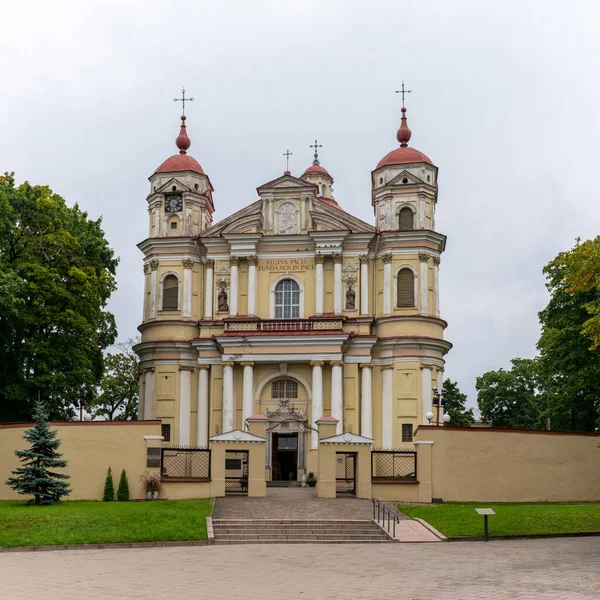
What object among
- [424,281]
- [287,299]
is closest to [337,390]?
[287,299]

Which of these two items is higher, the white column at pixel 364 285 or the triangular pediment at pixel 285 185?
the triangular pediment at pixel 285 185

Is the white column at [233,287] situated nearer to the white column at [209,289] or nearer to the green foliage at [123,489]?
the white column at [209,289]

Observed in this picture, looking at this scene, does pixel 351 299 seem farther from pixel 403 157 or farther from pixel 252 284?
pixel 403 157

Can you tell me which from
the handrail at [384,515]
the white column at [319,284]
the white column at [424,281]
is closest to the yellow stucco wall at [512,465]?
the handrail at [384,515]

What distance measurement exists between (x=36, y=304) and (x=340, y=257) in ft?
51.7

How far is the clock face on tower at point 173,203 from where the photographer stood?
1946 inches

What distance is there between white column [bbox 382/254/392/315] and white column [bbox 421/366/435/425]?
3.66m

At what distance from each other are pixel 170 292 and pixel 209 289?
2.29m

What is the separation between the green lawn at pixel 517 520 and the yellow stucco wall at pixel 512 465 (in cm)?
455

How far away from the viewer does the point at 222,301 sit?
47.2 meters

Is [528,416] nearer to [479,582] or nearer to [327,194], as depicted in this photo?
[327,194]

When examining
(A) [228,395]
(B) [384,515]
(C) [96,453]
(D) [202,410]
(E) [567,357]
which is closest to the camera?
(B) [384,515]

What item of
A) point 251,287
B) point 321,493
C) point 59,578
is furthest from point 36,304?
Answer: point 59,578

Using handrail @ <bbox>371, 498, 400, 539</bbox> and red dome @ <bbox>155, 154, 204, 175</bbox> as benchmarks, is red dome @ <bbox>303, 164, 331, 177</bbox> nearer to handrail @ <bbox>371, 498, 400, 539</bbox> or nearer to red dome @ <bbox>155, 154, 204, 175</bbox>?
red dome @ <bbox>155, 154, 204, 175</bbox>
